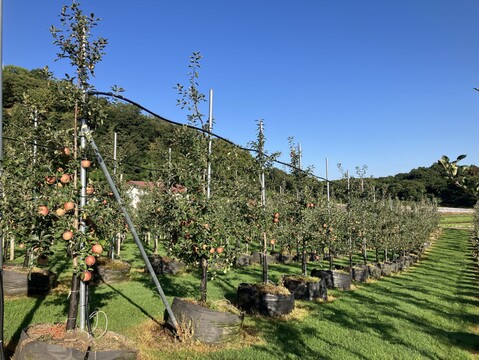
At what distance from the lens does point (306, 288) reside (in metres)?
10.7

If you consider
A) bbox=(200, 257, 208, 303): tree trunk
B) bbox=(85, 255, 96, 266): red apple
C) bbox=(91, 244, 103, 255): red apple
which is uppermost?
bbox=(91, 244, 103, 255): red apple

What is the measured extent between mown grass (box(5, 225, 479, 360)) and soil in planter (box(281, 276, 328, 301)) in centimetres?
34

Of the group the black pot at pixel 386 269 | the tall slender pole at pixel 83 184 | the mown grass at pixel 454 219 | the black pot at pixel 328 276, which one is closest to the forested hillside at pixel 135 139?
the tall slender pole at pixel 83 184

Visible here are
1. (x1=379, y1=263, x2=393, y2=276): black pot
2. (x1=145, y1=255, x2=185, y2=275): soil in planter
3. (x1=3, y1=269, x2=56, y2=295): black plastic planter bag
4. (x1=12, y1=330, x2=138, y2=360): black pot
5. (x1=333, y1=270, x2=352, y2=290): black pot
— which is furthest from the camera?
(x1=379, y1=263, x2=393, y2=276): black pot

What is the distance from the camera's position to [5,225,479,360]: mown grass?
22.0 feet

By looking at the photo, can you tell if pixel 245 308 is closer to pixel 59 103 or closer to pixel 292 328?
pixel 292 328

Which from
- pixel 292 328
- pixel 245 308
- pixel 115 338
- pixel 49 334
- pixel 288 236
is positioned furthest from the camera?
pixel 288 236

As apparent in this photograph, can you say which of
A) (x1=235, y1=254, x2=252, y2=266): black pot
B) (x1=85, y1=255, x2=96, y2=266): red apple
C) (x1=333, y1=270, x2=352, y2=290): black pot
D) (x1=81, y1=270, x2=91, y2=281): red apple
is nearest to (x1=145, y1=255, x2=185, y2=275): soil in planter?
(x1=235, y1=254, x2=252, y2=266): black pot

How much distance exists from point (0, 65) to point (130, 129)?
66.0 m

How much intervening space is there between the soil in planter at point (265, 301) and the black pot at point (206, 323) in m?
2.13

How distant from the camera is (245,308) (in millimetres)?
9086

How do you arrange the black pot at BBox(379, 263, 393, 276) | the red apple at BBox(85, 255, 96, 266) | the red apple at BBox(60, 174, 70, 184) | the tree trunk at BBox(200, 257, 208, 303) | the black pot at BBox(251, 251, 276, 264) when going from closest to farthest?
the red apple at BBox(85, 255, 96, 266) → the red apple at BBox(60, 174, 70, 184) → the tree trunk at BBox(200, 257, 208, 303) → the black pot at BBox(379, 263, 393, 276) → the black pot at BBox(251, 251, 276, 264)

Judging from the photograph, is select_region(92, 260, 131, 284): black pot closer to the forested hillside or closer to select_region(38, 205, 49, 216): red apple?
the forested hillside

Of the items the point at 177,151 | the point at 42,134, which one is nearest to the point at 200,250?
the point at 177,151
